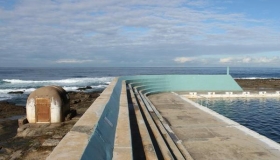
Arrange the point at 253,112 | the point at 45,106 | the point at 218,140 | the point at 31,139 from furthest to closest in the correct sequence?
the point at 253,112, the point at 45,106, the point at 218,140, the point at 31,139

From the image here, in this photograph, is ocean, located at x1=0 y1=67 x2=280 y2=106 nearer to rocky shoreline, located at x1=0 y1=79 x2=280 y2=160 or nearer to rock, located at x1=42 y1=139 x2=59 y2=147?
rocky shoreline, located at x1=0 y1=79 x2=280 y2=160

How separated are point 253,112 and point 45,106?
14.7 metres

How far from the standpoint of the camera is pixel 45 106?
37.6 feet

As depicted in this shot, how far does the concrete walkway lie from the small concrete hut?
5.42 m

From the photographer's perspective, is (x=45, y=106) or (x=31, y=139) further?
(x=45, y=106)

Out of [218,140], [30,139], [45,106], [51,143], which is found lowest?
[218,140]

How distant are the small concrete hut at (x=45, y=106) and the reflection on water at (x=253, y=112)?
1052cm

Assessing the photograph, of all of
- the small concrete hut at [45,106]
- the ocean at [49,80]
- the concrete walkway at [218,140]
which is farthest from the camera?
the ocean at [49,80]

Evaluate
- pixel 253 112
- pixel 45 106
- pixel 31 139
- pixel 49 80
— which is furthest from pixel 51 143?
pixel 49 80

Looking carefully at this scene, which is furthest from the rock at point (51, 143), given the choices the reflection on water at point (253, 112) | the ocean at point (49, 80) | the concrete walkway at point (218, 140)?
the ocean at point (49, 80)

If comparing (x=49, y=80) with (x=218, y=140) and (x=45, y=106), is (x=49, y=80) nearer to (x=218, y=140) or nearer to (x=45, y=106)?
(x=45, y=106)

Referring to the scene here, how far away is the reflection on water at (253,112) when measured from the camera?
14570mm

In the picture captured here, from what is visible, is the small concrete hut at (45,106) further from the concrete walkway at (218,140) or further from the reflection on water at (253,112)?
the reflection on water at (253,112)

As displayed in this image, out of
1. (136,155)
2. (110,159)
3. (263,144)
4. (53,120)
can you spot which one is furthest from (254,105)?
(110,159)
